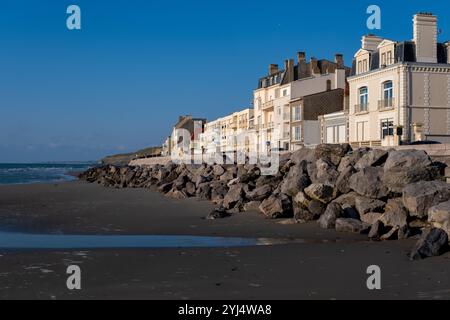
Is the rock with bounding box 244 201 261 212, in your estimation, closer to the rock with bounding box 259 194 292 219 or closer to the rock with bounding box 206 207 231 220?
the rock with bounding box 206 207 231 220

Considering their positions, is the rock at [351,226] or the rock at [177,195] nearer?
the rock at [351,226]

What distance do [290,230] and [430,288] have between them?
7023mm

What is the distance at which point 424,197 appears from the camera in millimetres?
14047

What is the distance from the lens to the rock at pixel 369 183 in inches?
643

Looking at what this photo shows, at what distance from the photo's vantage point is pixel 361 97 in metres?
42.4

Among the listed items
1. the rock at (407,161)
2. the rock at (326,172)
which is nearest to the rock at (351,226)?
the rock at (407,161)

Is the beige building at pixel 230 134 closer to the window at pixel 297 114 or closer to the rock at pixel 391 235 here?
the window at pixel 297 114

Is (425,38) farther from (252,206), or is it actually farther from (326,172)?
(252,206)

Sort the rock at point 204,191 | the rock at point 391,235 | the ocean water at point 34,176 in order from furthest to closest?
1. the ocean water at point 34,176
2. the rock at point 204,191
3. the rock at point 391,235

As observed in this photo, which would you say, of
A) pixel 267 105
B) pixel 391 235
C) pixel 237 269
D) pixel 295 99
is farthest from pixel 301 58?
pixel 237 269

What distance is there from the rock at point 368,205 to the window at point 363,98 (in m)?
26.6

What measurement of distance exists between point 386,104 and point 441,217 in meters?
27.9

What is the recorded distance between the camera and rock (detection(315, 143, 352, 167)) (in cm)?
2203

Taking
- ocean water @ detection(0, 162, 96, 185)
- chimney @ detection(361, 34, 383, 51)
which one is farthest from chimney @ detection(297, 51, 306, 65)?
ocean water @ detection(0, 162, 96, 185)
